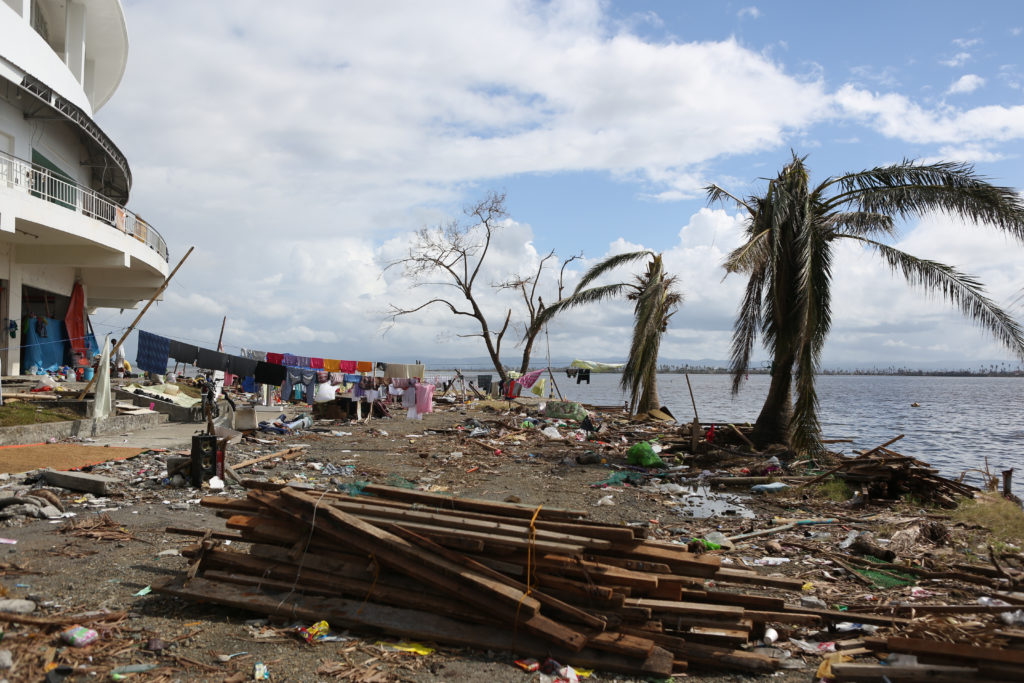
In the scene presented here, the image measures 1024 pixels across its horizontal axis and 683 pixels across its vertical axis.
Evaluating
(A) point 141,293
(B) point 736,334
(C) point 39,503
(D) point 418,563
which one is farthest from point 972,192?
(A) point 141,293

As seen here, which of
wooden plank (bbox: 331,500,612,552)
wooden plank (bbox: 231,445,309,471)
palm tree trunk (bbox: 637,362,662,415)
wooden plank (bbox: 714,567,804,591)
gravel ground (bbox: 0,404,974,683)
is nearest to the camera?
gravel ground (bbox: 0,404,974,683)

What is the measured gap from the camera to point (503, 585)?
4.84m

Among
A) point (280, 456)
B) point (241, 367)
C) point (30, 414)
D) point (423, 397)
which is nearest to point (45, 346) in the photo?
point (241, 367)

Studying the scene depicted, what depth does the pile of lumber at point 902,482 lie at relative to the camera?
10.0 metres

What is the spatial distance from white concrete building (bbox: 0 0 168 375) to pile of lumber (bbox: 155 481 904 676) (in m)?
13.1

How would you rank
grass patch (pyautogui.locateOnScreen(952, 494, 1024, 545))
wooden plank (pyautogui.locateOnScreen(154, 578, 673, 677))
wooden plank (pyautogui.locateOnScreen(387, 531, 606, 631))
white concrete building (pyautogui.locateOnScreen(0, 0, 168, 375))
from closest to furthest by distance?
wooden plank (pyautogui.locateOnScreen(154, 578, 673, 677)), wooden plank (pyautogui.locateOnScreen(387, 531, 606, 631)), grass patch (pyautogui.locateOnScreen(952, 494, 1024, 545)), white concrete building (pyautogui.locateOnScreen(0, 0, 168, 375))

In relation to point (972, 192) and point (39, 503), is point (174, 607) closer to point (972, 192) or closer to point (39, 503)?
point (39, 503)

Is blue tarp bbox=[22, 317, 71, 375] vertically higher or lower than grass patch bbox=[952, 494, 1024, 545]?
higher

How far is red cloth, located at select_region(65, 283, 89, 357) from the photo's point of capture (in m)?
A: 23.0

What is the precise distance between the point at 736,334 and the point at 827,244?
2.61m

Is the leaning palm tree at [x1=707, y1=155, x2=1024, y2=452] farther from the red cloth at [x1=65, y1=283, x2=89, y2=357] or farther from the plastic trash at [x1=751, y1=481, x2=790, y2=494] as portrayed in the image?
the red cloth at [x1=65, y1=283, x2=89, y2=357]

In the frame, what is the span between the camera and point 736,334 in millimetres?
13992

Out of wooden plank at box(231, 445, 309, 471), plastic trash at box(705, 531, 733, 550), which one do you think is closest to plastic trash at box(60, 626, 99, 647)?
plastic trash at box(705, 531, 733, 550)

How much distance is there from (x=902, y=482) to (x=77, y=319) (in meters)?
25.9
